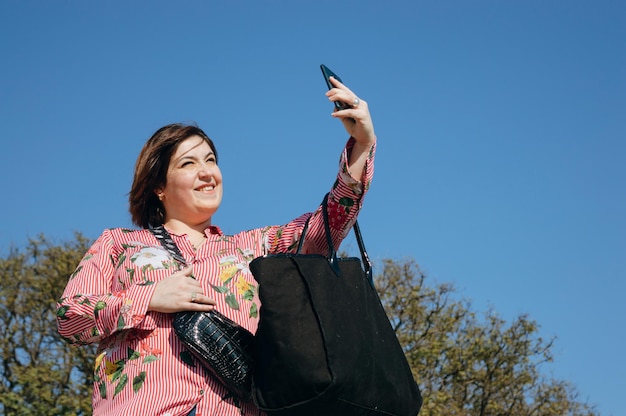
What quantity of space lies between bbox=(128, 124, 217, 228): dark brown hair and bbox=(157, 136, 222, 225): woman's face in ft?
0.11

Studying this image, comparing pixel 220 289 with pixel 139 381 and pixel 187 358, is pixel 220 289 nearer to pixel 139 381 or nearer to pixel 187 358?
pixel 187 358

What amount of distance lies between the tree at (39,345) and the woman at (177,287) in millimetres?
18702

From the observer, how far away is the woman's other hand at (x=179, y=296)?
3469 millimetres

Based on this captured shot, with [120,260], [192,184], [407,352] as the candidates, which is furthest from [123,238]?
[407,352]

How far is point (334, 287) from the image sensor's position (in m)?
3.30

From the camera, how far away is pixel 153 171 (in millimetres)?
4160

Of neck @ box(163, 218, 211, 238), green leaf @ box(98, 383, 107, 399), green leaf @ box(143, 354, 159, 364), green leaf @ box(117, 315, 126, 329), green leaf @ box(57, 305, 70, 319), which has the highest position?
neck @ box(163, 218, 211, 238)

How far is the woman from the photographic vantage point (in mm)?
3451

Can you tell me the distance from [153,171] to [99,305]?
2.60ft

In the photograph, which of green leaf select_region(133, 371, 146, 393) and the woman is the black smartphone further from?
green leaf select_region(133, 371, 146, 393)

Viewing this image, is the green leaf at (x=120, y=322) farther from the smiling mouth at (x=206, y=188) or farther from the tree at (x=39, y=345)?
the tree at (x=39, y=345)

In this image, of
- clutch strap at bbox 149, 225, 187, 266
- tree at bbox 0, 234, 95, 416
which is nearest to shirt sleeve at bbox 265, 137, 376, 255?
clutch strap at bbox 149, 225, 187, 266

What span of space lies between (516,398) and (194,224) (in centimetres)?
2380

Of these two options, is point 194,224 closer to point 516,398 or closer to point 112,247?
point 112,247
